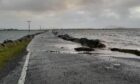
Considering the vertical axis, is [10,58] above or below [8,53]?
above

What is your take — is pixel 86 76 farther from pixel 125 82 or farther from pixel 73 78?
pixel 125 82

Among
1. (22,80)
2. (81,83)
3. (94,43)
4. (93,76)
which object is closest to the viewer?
(81,83)

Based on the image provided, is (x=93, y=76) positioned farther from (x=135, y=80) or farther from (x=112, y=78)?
(x=135, y=80)

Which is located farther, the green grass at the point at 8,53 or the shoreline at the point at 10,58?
the green grass at the point at 8,53

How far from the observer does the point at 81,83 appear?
41.3 feet

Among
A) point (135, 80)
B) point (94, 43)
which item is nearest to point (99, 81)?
point (135, 80)

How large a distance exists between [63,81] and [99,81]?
163 centimetres

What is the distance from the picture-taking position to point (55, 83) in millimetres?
12750

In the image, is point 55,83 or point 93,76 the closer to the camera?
point 55,83

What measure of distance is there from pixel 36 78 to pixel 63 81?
1.66 metres

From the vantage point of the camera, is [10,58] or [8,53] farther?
[8,53]

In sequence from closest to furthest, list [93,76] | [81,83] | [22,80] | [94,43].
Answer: [81,83], [22,80], [93,76], [94,43]

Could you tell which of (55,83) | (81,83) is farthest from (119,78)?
(55,83)

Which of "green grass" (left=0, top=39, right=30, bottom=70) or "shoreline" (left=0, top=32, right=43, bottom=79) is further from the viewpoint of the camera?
"green grass" (left=0, top=39, right=30, bottom=70)
